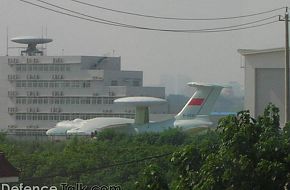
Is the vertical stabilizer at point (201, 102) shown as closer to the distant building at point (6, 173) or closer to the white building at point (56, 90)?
the white building at point (56, 90)

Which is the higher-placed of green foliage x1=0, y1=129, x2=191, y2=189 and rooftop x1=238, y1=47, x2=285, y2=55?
rooftop x1=238, y1=47, x2=285, y2=55

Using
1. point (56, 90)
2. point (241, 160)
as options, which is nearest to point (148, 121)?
point (56, 90)

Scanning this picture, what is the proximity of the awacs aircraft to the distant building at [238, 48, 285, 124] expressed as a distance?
962 centimetres

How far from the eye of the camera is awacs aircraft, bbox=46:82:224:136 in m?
49.4

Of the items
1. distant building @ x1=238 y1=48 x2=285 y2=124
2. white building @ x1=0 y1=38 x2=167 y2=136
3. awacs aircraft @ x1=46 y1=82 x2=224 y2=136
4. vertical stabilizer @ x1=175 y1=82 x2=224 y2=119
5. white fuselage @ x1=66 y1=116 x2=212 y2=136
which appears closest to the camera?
distant building @ x1=238 y1=48 x2=285 y2=124

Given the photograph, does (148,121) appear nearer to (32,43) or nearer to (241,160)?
(32,43)

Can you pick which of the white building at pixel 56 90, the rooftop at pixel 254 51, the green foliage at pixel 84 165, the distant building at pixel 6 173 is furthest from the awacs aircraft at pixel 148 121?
the distant building at pixel 6 173

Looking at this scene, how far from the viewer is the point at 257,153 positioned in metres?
6.89

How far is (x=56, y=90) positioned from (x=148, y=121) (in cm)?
1327

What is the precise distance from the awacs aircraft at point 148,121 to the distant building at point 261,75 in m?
9.62

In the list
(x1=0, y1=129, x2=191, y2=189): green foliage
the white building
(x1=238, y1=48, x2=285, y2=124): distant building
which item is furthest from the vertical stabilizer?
(x1=0, y1=129, x2=191, y2=189): green foliage

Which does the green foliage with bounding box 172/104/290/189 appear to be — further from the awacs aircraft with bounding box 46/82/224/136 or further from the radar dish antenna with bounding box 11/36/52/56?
the radar dish antenna with bounding box 11/36/52/56

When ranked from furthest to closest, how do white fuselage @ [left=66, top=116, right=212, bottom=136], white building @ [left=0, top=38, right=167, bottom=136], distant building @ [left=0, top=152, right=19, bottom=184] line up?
white building @ [left=0, top=38, right=167, bottom=136] → white fuselage @ [left=66, top=116, right=212, bottom=136] → distant building @ [left=0, top=152, right=19, bottom=184]

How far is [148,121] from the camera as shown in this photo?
5475cm
